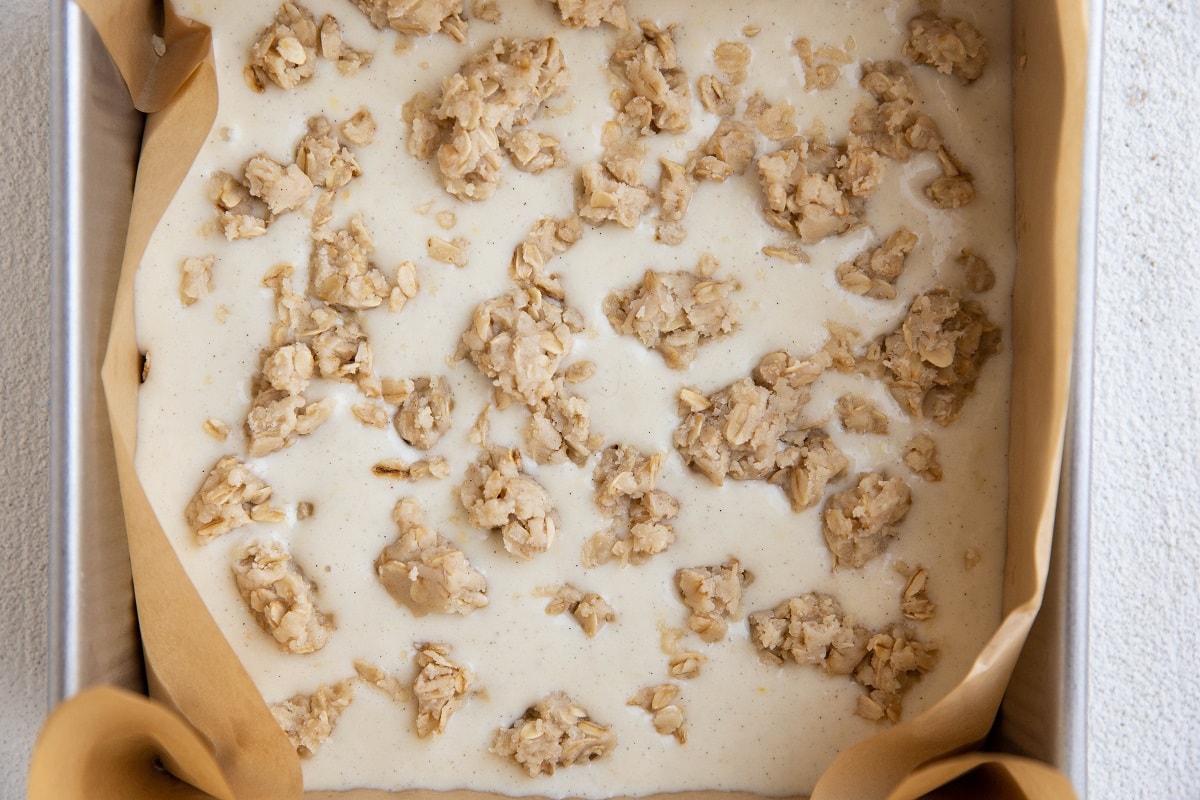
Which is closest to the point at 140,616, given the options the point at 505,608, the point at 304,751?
the point at 304,751

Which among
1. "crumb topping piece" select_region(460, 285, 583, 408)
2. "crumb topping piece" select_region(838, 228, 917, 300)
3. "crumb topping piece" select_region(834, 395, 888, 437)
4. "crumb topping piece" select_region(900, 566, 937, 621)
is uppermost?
"crumb topping piece" select_region(838, 228, 917, 300)

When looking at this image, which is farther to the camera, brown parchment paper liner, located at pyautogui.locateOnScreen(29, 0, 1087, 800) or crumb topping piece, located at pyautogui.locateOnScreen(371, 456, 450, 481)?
crumb topping piece, located at pyautogui.locateOnScreen(371, 456, 450, 481)

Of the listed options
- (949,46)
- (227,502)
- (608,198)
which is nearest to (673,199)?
(608,198)

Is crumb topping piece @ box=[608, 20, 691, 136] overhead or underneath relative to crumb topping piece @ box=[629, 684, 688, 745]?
overhead

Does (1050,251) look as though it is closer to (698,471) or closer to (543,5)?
A: (698,471)

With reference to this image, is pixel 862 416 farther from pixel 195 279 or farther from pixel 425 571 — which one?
pixel 195 279

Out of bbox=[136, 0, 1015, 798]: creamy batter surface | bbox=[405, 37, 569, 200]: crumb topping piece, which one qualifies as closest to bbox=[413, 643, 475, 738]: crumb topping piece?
bbox=[136, 0, 1015, 798]: creamy batter surface

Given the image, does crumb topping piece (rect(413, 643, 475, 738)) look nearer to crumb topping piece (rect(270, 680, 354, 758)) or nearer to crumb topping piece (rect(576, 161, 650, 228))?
crumb topping piece (rect(270, 680, 354, 758))
